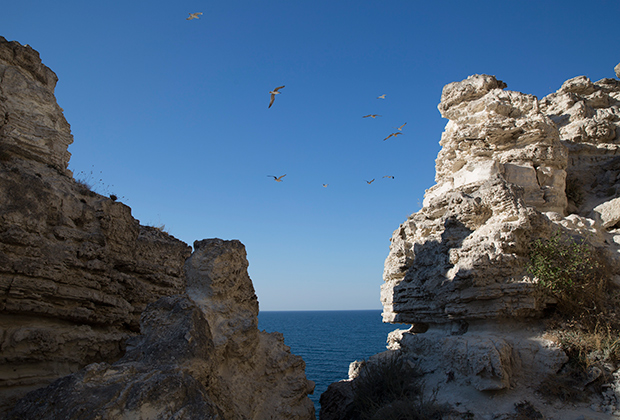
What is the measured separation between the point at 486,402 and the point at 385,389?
2138 mm

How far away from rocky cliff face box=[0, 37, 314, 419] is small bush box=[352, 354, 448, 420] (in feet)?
4.77

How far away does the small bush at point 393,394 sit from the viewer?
6.89 meters

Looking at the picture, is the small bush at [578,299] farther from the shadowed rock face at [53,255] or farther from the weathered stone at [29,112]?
the weathered stone at [29,112]

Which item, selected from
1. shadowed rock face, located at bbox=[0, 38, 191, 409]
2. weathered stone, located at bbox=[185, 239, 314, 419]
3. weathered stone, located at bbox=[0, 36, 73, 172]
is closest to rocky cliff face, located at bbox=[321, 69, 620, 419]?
weathered stone, located at bbox=[185, 239, 314, 419]

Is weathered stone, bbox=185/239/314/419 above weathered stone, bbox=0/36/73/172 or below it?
below

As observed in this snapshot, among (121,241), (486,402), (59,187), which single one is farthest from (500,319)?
(59,187)

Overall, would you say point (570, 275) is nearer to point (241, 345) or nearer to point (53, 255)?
point (241, 345)

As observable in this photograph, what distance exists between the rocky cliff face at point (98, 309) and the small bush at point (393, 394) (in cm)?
145

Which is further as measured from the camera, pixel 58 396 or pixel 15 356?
pixel 15 356

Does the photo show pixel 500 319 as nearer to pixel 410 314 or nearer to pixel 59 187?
pixel 410 314

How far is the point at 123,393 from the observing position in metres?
4.22

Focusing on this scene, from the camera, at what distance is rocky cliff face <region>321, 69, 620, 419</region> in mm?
7219

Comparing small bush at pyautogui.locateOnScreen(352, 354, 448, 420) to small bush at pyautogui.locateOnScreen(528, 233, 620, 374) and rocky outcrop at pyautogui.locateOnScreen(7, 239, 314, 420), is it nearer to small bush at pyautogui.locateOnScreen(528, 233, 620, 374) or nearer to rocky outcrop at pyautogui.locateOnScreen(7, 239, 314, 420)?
rocky outcrop at pyautogui.locateOnScreen(7, 239, 314, 420)

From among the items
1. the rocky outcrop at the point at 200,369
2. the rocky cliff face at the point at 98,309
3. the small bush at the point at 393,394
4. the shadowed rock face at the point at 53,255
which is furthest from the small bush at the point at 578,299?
the shadowed rock face at the point at 53,255
